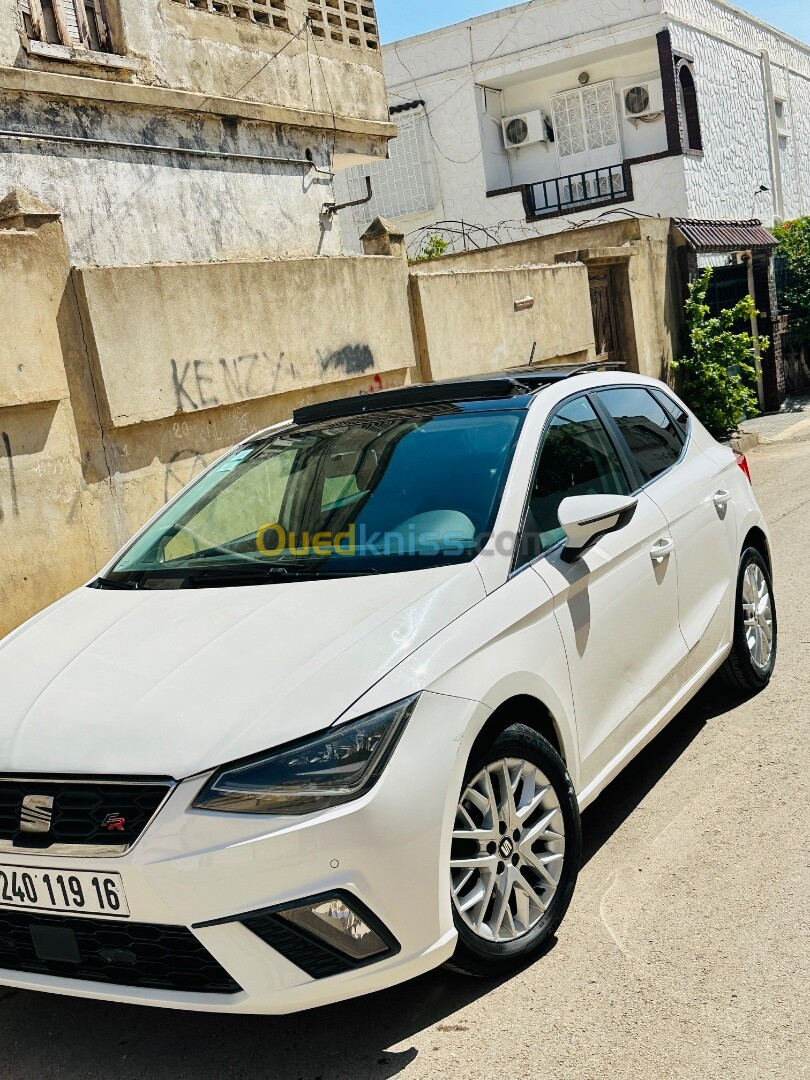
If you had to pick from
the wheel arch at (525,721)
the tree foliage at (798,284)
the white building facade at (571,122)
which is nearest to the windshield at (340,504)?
the wheel arch at (525,721)

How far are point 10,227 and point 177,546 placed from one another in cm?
364

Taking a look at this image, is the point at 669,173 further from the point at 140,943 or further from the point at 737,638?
the point at 140,943

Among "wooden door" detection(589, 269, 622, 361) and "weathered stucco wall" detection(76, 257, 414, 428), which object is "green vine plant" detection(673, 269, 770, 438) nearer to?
"wooden door" detection(589, 269, 622, 361)

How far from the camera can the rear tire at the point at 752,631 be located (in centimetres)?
526

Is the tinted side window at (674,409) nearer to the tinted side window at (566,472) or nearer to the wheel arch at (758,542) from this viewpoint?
the wheel arch at (758,542)

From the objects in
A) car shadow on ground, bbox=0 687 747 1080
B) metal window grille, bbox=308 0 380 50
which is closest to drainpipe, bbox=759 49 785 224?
metal window grille, bbox=308 0 380 50

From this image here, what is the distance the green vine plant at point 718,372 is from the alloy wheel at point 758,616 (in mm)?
10360

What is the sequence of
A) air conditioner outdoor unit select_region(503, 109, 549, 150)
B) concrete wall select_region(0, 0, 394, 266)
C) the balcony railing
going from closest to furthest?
concrete wall select_region(0, 0, 394, 266) → the balcony railing → air conditioner outdoor unit select_region(503, 109, 549, 150)

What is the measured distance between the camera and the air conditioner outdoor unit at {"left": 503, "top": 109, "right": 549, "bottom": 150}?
2495cm

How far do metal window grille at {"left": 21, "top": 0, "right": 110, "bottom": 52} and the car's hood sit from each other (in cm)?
795

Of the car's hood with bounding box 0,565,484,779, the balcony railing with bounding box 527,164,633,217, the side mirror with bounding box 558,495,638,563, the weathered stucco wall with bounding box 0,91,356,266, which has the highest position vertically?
the balcony railing with bounding box 527,164,633,217

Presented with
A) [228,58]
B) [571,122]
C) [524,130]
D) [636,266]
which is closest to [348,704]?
[228,58]

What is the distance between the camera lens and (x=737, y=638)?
17.2 ft

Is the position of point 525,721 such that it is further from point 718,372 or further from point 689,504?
point 718,372
